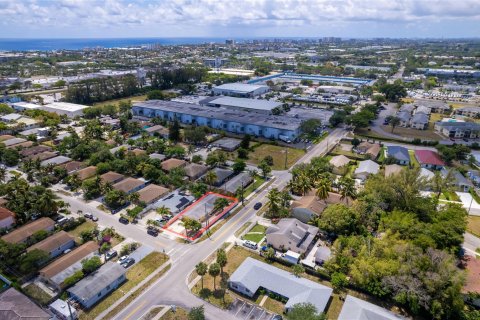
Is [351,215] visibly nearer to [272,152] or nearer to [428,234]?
[428,234]

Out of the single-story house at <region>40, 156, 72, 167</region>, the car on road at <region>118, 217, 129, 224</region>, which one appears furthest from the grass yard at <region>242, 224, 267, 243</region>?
the single-story house at <region>40, 156, 72, 167</region>

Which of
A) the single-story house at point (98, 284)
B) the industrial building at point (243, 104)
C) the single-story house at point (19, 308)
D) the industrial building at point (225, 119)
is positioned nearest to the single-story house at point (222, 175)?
the single-story house at point (98, 284)

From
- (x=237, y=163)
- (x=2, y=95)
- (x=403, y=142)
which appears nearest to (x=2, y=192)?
(x=237, y=163)

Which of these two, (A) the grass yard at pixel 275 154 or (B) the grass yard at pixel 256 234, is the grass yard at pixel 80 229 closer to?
(B) the grass yard at pixel 256 234

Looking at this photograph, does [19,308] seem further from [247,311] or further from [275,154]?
[275,154]

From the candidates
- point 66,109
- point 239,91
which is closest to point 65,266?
point 66,109

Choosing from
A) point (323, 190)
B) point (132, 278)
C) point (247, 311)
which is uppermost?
point (323, 190)

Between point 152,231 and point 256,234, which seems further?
point 256,234
